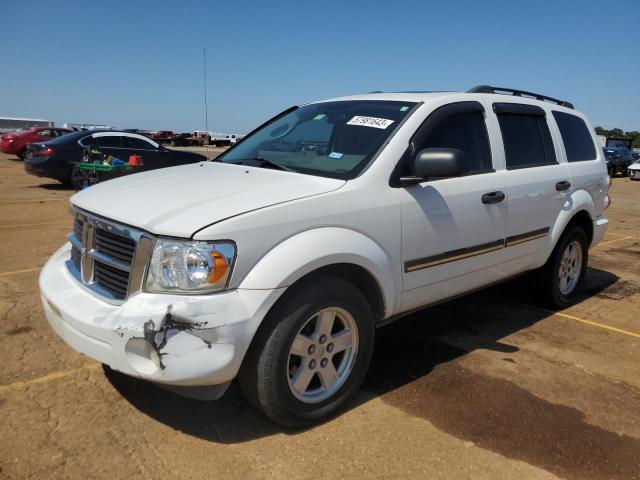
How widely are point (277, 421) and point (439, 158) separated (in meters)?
1.72

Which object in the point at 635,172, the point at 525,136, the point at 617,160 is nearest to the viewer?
the point at 525,136

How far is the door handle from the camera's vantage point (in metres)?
3.73

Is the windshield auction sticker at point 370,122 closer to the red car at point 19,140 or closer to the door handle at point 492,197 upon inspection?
the door handle at point 492,197

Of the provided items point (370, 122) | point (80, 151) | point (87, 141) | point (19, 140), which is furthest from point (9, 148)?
point (370, 122)

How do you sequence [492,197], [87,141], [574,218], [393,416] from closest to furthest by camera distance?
[393,416] < [492,197] < [574,218] < [87,141]

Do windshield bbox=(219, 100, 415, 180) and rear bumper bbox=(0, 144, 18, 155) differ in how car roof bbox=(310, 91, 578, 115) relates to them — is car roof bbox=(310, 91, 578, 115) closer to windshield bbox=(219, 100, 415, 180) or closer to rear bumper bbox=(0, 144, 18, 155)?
windshield bbox=(219, 100, 415, 180)

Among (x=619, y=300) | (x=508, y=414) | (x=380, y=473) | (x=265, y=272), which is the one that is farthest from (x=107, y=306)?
(x=619, y=300)

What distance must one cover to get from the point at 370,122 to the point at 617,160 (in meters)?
30.3

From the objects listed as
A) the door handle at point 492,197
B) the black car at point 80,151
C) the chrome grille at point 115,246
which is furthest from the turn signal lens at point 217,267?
the black car at point 80,151

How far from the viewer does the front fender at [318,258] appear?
8.41 ft

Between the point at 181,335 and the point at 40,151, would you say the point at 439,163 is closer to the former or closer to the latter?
the point at 181,335

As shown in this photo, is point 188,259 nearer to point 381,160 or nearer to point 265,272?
point 265,272

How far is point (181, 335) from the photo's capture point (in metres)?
2.42

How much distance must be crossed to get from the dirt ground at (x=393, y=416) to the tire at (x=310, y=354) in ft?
0.49
